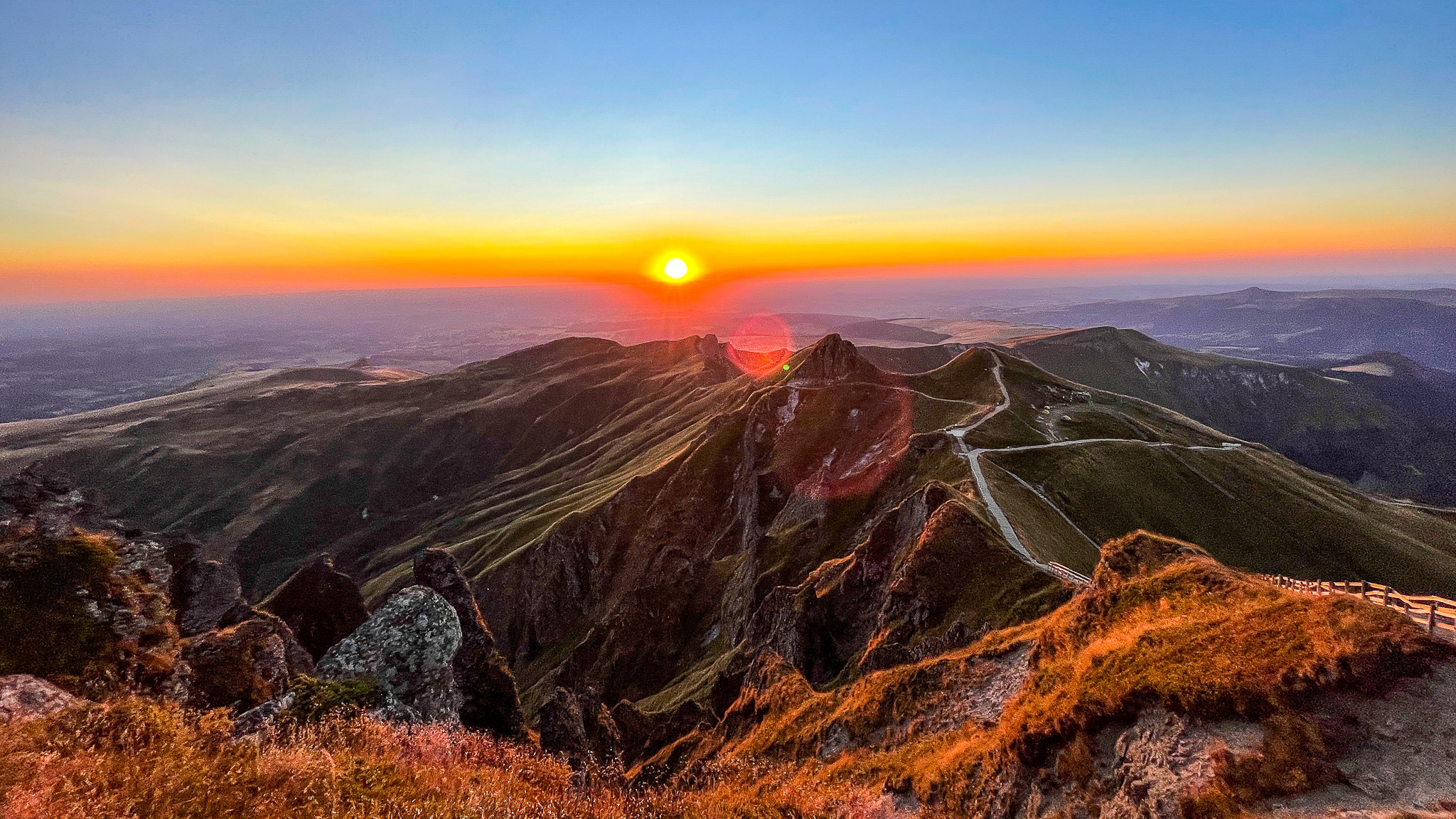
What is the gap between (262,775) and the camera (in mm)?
10578

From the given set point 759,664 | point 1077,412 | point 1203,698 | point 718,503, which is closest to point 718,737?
point 759,664

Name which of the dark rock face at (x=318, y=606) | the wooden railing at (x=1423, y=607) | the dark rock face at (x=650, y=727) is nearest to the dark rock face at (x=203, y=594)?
the dark rock face at (x=318, y=606)

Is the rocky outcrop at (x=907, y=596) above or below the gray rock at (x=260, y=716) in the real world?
below

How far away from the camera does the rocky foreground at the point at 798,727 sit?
1103 centimetres

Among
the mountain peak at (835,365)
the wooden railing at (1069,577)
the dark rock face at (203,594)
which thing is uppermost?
the mountain peak at (835,365)

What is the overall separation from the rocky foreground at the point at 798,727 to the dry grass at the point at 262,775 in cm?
6

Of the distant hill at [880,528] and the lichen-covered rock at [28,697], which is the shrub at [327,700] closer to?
the lichen-covered rock at [28,697]

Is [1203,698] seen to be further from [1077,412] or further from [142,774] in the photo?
[1077,412]

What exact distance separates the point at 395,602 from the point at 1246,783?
29159mm

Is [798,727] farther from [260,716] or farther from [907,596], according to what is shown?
[260,716]

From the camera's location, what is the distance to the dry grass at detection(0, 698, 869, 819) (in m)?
9.02

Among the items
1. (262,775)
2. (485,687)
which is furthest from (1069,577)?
(262,775)

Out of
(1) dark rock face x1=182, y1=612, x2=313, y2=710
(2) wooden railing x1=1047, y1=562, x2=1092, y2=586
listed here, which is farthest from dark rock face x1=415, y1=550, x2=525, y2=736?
(2) wooden railing x1=1047, y1=562, x2=1092, y2=586

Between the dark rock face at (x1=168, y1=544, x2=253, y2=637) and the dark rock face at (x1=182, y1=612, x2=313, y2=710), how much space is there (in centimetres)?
940
